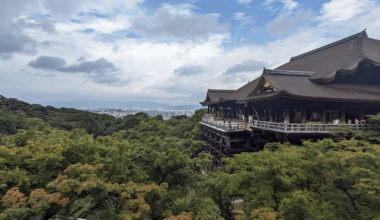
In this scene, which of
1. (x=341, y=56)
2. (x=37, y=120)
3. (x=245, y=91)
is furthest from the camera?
(x=37, y=120)

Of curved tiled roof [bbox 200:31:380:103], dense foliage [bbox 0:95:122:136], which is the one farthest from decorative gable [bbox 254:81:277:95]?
dense foliage [bbox 0:95:122:136]

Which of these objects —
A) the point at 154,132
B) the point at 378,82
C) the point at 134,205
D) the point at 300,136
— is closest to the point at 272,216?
the point at 134,205

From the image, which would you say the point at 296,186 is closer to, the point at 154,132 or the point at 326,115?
the point at 326,115

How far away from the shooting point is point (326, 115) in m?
18.4

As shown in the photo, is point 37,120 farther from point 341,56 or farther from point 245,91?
point 341,56

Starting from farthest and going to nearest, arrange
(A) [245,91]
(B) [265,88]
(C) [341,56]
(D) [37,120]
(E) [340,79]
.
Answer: (D) [37,120] < (A) [245,91] < (C) [341,56] < (B) [265,88] < (E) [340,79]

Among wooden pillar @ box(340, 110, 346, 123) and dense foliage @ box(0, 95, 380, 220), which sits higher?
wooden pillar @ box(340, 110, 346, 123)

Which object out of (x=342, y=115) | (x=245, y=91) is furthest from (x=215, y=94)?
(x=342, y=115)

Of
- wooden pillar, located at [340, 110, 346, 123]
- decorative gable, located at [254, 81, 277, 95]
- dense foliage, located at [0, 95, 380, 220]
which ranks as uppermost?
decorative gable, located at [254, 81, 277, 95]

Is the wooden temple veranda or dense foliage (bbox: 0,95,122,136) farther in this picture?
dense foliage (bbox: 0,95,122,136)

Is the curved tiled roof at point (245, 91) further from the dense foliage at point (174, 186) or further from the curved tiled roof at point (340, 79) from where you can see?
the dense foliage at point (174, 186)

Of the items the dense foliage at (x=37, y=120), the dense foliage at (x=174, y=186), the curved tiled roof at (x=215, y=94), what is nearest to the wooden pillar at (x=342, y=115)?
the dense foliage at (x=174, y=186)

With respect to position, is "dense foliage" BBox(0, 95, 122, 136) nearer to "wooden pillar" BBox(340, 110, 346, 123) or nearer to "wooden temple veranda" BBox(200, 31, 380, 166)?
"wooden temple veranda" BBox(200, 31, 380, 166)

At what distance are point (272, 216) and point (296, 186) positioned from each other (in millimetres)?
3428
